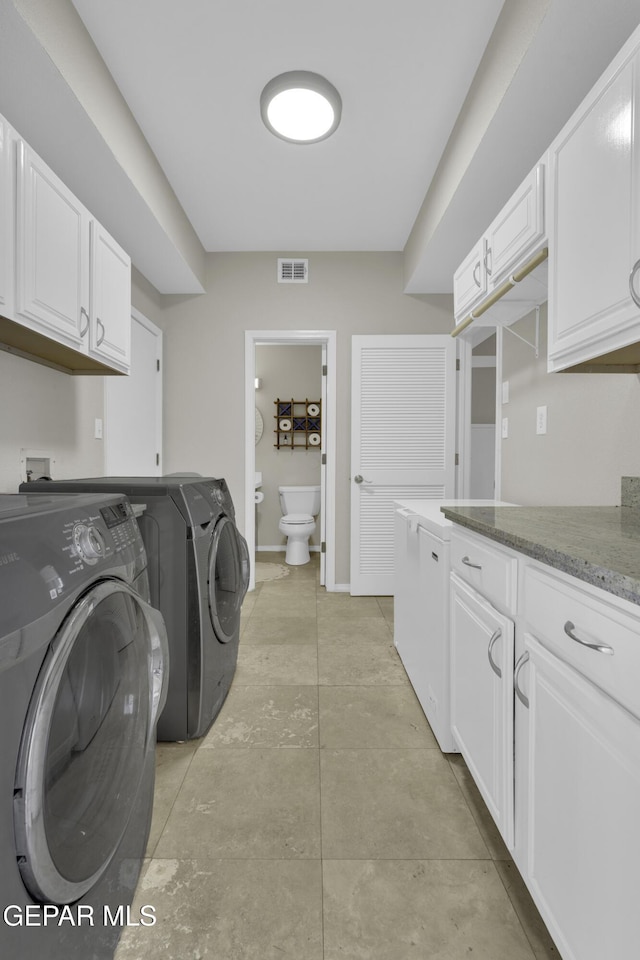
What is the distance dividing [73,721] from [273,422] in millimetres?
4454

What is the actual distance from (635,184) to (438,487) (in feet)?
8.37

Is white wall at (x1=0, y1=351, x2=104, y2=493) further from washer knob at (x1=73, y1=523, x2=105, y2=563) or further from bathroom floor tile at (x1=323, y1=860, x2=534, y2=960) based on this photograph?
bathroom floor tile at (x1=323, y1=860, x2=534, y2=960)

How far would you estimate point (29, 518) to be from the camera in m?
0.71

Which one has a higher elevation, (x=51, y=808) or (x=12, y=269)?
(x=12, y=269)

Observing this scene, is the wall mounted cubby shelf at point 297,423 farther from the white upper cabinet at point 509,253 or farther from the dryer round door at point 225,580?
the dryer round door at point 225,580

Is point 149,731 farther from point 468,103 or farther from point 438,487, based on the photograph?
point 438,487

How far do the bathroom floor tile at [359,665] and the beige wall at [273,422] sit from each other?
2.62 metres

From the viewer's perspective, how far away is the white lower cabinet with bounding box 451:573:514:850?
3.42 ft

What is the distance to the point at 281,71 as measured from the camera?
1.85 metres

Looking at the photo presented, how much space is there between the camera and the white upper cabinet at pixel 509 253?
56.2 inches

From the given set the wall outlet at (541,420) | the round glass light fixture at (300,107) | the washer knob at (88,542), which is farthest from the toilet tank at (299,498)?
the washer knob at (88,542)

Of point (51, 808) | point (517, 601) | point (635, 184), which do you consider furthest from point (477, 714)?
point (635, 184)

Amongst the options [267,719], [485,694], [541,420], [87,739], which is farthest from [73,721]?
[541,420]

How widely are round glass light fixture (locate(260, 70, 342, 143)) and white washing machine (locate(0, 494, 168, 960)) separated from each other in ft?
5.94
